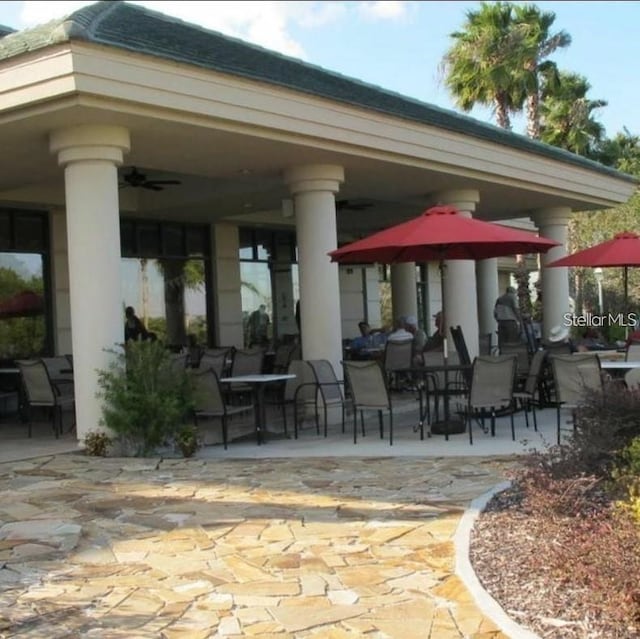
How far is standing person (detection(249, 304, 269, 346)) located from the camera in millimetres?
17516

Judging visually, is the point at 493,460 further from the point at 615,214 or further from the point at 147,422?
the point at 615,214

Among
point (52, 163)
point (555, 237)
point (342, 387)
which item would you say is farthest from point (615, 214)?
point (52, 163)

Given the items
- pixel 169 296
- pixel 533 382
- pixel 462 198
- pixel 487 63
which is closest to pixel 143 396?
pixel 533 382

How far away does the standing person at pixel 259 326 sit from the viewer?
17.5 meters

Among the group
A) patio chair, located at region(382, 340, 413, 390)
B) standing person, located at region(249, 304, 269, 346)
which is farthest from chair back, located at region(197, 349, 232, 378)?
standing person, located at region(249, 304, 269, 346)

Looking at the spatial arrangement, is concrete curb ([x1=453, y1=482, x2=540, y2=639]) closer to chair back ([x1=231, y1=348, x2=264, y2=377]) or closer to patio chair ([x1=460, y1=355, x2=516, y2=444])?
patio chair ([x1=460, y1=355, x2=516, y2=444])

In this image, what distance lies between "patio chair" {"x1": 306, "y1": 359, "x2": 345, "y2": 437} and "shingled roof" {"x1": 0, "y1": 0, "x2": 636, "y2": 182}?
318 cm

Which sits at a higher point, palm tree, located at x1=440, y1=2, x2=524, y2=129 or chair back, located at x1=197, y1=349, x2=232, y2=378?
palm tree, located at x1=440, y1=2, x2=524, y2=129

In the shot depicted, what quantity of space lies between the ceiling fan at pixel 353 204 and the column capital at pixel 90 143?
24.1ft

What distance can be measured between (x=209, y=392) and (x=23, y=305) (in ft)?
18.8

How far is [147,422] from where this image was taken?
8.48 metres

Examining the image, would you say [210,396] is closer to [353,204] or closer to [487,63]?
[353,204]

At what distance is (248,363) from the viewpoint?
459 inches

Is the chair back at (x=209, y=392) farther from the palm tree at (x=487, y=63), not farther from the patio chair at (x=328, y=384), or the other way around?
the palm tree at (x=487, y=63)
